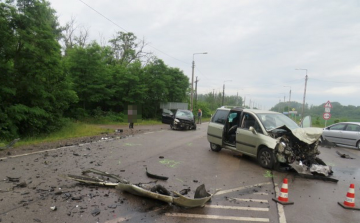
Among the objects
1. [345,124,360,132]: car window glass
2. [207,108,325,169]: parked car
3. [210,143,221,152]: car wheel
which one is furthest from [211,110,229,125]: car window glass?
[345,124,360,132]: car window glass

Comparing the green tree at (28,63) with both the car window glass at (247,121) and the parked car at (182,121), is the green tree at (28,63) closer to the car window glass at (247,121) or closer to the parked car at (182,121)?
the parked car at (182,121)

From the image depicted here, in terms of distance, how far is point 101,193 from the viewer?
4.62 meters

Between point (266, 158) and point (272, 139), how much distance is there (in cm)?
63

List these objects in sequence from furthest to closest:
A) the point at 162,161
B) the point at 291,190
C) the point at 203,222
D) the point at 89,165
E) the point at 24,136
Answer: the point at 24,136
the point at 162,161
the point at 89,165
the point at 291,190
the point at 203,222

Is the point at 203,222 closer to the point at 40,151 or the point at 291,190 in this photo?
the point at 291,190

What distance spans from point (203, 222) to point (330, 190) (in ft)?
11.9

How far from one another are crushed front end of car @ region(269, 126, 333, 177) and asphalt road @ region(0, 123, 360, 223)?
37 cm

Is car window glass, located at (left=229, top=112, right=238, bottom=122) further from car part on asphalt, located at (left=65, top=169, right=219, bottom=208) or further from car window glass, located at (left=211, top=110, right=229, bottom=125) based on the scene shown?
car part on asphalt, located at (left=65, top=169, right=219, bottom=208)

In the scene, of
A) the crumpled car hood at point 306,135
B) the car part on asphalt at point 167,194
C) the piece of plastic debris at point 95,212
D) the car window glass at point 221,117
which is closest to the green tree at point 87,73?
the car window glass at point 221,117

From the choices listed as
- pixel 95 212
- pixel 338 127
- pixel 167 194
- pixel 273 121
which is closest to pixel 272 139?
pixel 273 121

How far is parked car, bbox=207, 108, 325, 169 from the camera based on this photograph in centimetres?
688

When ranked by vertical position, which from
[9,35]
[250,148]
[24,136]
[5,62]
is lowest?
[24,136]

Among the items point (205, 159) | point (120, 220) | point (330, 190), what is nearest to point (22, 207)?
point (120, 220)

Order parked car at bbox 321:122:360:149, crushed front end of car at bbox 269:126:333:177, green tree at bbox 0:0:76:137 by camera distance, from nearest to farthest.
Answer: crushed front end of car at bbox 269:126:333:177, green tree at bbox 0:0:76:137, parked car at bbox 321:122:360:149
